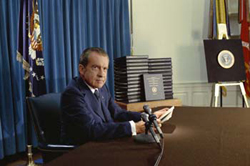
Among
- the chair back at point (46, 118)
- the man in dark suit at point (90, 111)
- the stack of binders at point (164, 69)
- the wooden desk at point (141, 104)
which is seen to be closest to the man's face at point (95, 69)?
the man in dark suit at point (90, 111)

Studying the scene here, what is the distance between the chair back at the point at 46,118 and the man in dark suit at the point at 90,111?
16cm

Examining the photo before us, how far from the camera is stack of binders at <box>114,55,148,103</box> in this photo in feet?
8.59

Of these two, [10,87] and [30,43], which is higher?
[30,43]

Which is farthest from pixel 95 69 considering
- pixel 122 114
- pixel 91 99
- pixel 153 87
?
pixel 153 87

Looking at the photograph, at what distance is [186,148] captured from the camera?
1092mm

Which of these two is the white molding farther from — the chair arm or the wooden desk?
the chair arm

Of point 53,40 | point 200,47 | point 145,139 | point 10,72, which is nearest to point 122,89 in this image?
point 53,40

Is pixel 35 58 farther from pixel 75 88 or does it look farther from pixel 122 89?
pixel 75 88

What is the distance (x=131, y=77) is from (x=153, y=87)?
0.85 ft

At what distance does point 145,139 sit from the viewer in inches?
47.1

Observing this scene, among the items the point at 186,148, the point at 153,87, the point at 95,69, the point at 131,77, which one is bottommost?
the point at 186,148

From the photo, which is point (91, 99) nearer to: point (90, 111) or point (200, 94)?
point (90, 111)

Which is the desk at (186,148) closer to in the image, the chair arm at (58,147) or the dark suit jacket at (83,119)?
the dark suit jacket at (83,119)

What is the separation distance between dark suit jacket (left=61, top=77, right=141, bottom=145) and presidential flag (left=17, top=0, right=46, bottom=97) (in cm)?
121
